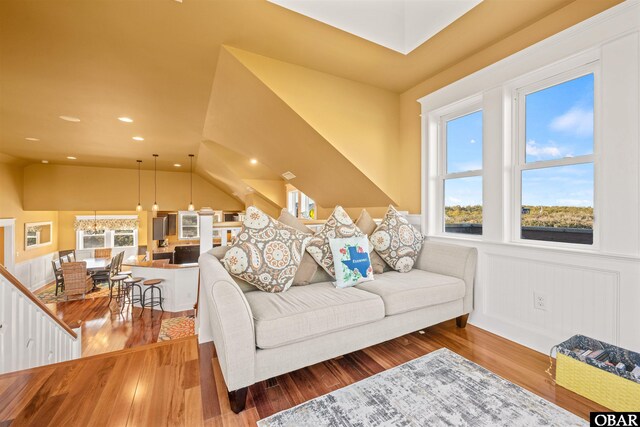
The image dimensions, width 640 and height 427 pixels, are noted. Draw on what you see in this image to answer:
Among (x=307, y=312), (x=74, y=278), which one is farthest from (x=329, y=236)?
(x=74, y=278)

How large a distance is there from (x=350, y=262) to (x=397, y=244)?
0.63 m

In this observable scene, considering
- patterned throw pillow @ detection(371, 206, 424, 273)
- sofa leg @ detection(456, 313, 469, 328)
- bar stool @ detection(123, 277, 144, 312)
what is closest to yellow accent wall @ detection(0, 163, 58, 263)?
bar stool @ detection(123, 277, 144, 312)

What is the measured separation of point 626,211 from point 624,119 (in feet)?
1.83

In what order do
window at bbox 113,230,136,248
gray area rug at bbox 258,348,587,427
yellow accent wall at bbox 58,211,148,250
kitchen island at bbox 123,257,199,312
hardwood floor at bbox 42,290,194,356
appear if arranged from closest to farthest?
gray area rug at bbox 258,348,587,427
hardwood floor at bbox 42,290,194,356
kitchen island at bbox 123,257,199,312
yellow accent wall at bbox 58,211,148,250
window at bbox 113,230,136,248

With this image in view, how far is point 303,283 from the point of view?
2184 mm

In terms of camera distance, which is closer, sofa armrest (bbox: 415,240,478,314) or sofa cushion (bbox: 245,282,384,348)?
sofa cushion (bbox: 245,282,384,348)

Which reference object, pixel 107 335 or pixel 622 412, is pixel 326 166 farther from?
pixel 107 335

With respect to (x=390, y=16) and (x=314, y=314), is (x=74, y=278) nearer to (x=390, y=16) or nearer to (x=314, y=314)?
(x=314, y=314)

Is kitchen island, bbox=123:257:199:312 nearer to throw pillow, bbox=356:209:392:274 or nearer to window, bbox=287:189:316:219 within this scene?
window, bbox=287:189:316:219

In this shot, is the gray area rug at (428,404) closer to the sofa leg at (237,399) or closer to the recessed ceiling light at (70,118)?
the sofa leg at (237,399)

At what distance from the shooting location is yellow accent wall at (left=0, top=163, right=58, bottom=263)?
20.7 ft

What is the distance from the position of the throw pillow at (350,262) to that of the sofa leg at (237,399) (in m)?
0.97

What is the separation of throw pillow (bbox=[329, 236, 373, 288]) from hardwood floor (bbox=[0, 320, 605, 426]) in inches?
20.8

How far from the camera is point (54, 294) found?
7.03m
